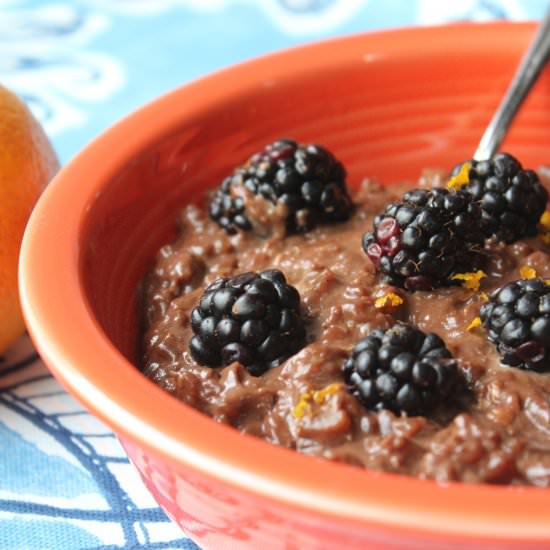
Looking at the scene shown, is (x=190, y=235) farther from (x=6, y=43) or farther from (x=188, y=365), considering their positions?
(x=6, y=43)

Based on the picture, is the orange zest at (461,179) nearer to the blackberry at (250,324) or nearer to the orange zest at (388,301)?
the orange zest at (388,301)

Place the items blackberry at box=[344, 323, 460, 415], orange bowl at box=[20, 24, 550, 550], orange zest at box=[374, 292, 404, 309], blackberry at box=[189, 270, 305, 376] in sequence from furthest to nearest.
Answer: orange zest at box=[374, 292, 404, 309]
blackberry at box=[189, 270, 305, 376]
blackberry at box=[344, 323, 460, 415]
orange bowl at box=[20, 24, 550, 550]

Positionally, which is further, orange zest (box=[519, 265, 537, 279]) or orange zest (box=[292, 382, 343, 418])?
orange zest (box=[519, 265, 537, 279])

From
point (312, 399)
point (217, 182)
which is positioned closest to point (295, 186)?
point (217, 182)

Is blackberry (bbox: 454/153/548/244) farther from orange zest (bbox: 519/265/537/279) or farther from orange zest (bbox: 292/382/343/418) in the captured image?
orange zest (bbox: 292/382/343/418)

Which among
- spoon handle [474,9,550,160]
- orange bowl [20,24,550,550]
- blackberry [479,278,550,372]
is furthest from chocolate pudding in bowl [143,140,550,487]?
spoon handle [474,9,550,160]

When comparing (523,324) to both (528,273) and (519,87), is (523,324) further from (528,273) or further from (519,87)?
(519,87)
